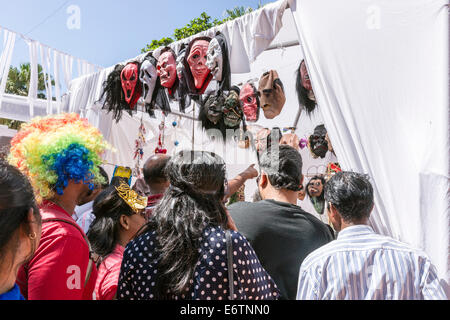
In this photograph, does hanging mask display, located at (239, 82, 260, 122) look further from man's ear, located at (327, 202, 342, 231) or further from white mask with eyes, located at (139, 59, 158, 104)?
man's ear, located at (327, 202, 342, 231)

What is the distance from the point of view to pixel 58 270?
4.05 feet

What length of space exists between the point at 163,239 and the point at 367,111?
150cm

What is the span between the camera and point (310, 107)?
3.33 metres

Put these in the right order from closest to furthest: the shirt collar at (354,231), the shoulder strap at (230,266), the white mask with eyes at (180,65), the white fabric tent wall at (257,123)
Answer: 1. the shoulder strap at (230,266)
2. the shirt collar at (354,231)
3. the white fabric tent wall at (257,123)
4. the white mask with eyes at (180,65)

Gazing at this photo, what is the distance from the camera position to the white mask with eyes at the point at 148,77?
148 inches

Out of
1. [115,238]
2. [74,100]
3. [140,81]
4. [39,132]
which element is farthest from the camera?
[74,100]

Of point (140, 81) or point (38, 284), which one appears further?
point (140, 81)

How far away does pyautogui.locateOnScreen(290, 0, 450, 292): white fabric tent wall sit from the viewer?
181cm

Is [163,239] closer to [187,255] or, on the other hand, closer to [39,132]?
[187,255]

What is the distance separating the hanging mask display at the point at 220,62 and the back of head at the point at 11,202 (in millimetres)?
2182

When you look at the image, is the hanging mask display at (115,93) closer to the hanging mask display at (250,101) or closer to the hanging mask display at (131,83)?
the hanging mask display at (131,83)

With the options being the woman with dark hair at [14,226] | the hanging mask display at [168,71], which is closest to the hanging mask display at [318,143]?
the hanging mask display at [168,71]

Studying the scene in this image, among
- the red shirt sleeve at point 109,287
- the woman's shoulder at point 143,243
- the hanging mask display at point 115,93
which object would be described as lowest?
the red shirt sleeve at point 109,287
